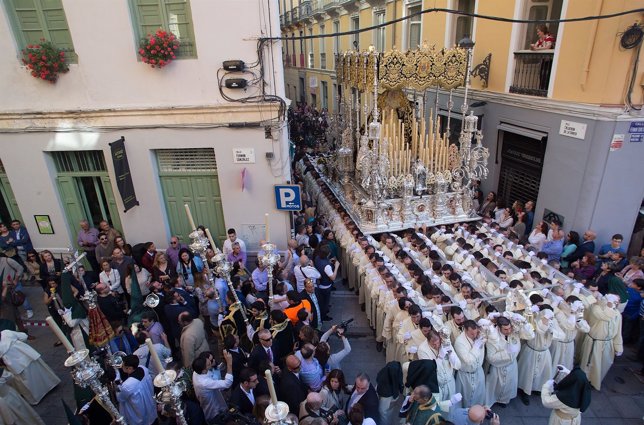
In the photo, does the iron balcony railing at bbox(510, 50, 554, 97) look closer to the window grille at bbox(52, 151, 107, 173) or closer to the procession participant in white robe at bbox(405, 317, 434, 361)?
the procession participant in white robe at bbox(405, 317, 434, 361)

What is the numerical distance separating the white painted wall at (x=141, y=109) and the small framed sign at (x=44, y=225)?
0.91 ft

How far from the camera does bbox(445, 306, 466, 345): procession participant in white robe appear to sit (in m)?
5.41

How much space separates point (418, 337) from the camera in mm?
5348

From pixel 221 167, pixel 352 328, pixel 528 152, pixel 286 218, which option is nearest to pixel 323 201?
pixel 286 218

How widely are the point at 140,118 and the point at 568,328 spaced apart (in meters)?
8.19

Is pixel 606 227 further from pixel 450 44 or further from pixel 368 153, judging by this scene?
pixel 450 44

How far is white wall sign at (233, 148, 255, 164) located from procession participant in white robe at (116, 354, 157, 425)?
4.36 m

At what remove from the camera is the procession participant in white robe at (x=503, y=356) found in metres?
5.25

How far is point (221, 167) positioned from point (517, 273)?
19.1 feet

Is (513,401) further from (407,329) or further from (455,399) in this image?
(407,329)

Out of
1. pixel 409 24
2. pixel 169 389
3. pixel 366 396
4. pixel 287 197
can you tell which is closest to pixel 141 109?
pixel 287 197

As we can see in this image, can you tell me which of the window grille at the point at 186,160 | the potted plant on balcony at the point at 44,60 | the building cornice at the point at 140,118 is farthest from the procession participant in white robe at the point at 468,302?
the potted plant on balcony at the point at 44,60

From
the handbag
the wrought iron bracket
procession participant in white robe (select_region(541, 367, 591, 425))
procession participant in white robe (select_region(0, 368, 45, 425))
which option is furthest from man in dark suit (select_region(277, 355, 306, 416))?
the wrought iron bracket

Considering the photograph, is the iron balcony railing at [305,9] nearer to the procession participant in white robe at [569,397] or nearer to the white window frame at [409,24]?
the white window frame at [409,24]
